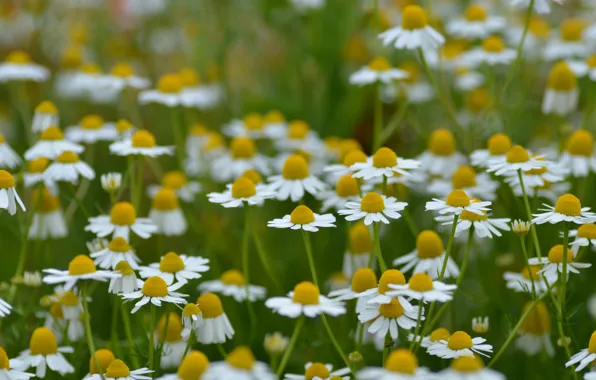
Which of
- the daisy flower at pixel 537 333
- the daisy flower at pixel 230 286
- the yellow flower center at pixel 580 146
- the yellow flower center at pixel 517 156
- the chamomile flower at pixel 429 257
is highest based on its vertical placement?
the yellow flower center at pixel 517 156

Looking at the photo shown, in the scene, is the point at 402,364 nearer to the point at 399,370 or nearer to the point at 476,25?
the point at 399,370

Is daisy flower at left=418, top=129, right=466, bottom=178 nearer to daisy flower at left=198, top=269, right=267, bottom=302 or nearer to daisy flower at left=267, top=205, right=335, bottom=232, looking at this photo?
daisy flower at left=198, top=269, right=267, bottom=302

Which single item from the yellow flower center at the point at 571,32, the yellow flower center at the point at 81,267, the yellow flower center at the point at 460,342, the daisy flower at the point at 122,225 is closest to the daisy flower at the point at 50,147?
the daisy flower at the point at 122,225

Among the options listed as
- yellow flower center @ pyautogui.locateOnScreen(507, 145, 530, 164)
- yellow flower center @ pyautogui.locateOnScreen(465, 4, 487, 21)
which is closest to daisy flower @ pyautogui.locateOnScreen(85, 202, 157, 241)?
yellow flower center @ pyautogui.locateOnScreen(507, 145, 530, 164)

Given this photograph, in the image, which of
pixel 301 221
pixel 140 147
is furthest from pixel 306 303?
pixel 140 147

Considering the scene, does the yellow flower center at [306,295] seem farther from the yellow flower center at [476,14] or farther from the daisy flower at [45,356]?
the yellow flower center at [476,14]

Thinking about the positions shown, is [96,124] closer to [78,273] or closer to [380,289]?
[78,273]

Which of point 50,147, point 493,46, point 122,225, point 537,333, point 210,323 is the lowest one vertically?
point 537,333
